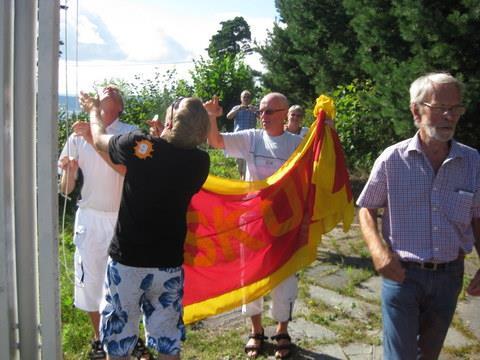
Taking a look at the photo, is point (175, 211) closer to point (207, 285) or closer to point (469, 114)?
point (207, 285)

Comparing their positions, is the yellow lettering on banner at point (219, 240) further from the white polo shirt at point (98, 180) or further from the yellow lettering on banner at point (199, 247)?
the white polo shirt at point (98, 180)

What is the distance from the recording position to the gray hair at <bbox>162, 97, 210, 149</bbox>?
2.93 m

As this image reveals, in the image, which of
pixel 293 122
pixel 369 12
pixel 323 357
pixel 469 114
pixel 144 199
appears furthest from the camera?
pixel 369 12

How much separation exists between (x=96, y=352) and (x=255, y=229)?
4.79 ft

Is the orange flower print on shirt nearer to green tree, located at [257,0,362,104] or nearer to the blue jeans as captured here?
the blue jeans

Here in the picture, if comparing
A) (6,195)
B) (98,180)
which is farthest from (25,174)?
(98,180)

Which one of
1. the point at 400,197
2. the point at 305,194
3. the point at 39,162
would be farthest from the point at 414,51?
the point at 39,162

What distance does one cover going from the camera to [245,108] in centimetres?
945

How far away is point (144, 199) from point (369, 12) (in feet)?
28.5

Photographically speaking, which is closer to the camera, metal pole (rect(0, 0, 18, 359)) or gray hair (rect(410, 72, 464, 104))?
metal pole (rect(0, 0, 18, 359))

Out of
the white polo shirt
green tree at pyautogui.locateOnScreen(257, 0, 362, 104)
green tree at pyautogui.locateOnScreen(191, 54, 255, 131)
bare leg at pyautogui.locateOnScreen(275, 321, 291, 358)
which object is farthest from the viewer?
green tree at pyautogui.locateOnScreen(191, 54, 255, 131)

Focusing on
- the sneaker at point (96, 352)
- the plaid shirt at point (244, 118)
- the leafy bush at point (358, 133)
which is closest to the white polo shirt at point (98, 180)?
the sneaker at point (96, 352)

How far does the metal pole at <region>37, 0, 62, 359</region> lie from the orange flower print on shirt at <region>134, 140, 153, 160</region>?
Result: 0.49 meters

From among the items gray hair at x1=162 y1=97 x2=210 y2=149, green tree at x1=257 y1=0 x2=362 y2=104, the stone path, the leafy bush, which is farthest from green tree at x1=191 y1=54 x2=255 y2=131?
Answer: gray hair at x1=162 y1=97 x2=210 y2=149
